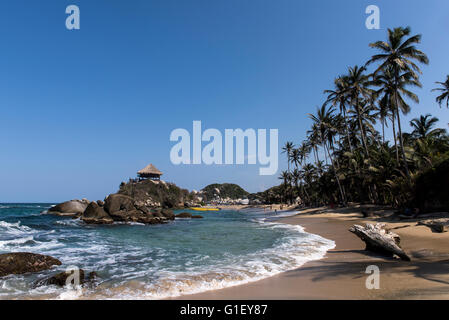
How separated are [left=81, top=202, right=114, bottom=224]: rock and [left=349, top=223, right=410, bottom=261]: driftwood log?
2955cm

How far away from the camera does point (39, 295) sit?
20.4 feet

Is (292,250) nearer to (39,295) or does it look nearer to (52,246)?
(39,295)

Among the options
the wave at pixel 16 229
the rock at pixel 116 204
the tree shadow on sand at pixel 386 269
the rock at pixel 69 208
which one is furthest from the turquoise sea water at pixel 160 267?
the rock at pixel 69 208

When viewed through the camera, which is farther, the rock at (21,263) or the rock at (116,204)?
the rock at (116,204)

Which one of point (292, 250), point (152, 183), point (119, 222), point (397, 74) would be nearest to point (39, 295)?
point (292, 250)

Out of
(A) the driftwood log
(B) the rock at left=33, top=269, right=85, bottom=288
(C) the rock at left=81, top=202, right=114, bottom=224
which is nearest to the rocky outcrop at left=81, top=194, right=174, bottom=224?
(C) the rock at left=81, top=202, right=114, bottom=224

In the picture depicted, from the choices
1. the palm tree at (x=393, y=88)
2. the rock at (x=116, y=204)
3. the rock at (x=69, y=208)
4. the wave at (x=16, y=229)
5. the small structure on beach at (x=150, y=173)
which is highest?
the palm tree at (x=393, y=88)

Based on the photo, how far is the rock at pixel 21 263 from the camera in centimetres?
824

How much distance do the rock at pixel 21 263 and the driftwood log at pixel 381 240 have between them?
13133mm

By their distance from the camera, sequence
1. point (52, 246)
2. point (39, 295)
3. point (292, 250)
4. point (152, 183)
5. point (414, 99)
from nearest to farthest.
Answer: point (39, 295)
point (292, 250)
point (52, 246)
point (414, 99)
point (152, 183)

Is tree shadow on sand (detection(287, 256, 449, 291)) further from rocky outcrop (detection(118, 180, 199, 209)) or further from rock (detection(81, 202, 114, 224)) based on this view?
rocky outcrop (detection(118, 180, 199, 209))

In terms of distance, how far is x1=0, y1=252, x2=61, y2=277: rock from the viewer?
824cm

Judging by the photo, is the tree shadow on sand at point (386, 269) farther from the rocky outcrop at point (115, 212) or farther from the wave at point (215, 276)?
the rocky outcrop at point (115, 212)
